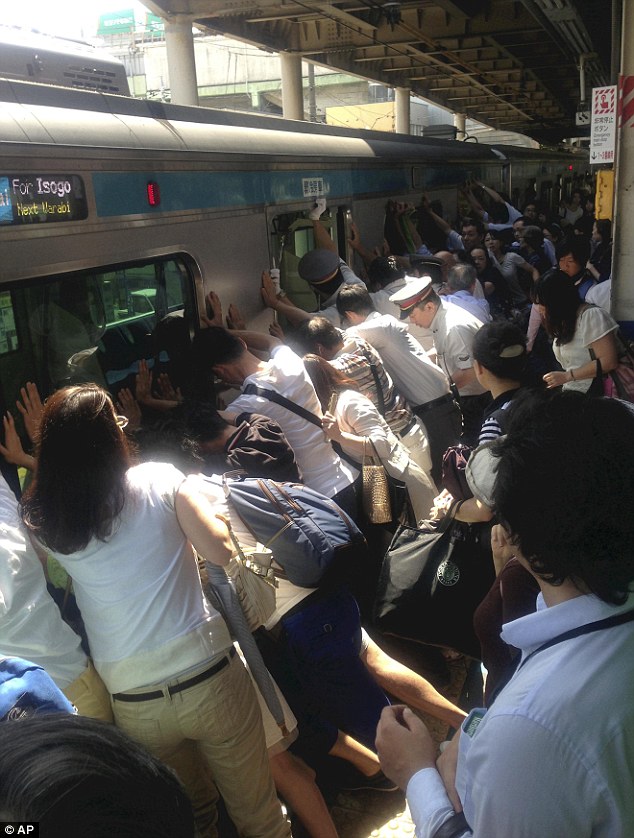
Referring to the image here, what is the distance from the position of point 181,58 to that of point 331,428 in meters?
10.2

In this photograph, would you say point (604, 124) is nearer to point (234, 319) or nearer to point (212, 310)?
point (234, 319)

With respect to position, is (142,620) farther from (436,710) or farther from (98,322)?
(98,322)

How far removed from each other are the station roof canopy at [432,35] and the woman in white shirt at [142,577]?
24.7 feet

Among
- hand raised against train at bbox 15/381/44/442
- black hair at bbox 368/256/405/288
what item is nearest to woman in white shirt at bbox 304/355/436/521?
hand raised against train at bbox 15/381/44/442

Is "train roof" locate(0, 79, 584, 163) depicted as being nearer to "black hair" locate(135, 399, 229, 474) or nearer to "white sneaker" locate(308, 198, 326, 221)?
"white sneaker" locate(308, 198, 326, 221)

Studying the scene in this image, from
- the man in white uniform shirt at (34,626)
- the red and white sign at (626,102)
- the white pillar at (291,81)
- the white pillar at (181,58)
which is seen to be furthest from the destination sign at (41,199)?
the white pillar at (291,81)

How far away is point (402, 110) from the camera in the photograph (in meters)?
18.9

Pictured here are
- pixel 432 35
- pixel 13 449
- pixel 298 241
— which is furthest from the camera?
pixel 432 35

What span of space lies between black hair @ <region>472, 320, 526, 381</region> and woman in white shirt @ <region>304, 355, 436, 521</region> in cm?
83

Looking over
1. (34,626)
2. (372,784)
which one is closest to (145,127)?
(34,626)

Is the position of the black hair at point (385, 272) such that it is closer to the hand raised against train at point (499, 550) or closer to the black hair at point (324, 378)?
the black hair at point (324, 378)

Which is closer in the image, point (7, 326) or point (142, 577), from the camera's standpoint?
point (142, 577)

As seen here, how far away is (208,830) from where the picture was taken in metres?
2.48

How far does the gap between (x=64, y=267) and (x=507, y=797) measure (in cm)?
238
